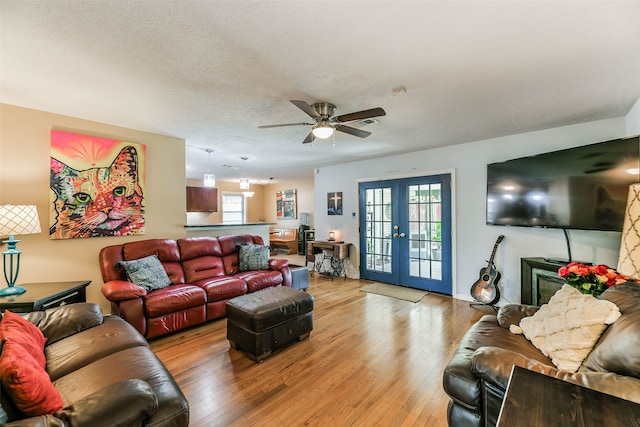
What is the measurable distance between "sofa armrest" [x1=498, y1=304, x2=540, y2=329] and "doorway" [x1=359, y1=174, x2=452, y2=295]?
2339 millimetres

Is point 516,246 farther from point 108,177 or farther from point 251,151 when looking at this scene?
point 108,177

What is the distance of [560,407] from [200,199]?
300 inches

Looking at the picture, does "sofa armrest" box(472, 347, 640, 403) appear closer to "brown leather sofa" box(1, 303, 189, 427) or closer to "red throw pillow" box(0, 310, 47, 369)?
"brown leather sofa" box(1, 303, 189, 427)

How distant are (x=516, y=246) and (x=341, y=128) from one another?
3092 millimetres

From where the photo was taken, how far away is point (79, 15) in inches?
58.9

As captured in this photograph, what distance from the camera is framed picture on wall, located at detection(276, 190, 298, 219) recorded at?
375 inches

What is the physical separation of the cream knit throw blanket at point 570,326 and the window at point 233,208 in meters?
8.66

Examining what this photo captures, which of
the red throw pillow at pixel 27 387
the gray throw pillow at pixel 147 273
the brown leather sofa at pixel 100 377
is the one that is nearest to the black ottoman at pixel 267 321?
the brown leather sofa at pixel 100 377

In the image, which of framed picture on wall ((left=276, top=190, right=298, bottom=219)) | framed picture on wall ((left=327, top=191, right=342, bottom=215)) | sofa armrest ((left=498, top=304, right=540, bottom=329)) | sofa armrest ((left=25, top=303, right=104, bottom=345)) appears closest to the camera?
sofa armrest ((left=25, top=303, right=104, bottom=345))

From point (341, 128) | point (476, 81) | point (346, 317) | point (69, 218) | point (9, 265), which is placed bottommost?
point (346, 317)

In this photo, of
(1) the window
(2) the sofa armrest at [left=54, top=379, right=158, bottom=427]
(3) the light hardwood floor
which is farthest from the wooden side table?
(1) the window

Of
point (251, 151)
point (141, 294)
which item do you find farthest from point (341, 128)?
point (141, 294)

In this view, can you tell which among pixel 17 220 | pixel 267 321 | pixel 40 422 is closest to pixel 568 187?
pixel 267 321

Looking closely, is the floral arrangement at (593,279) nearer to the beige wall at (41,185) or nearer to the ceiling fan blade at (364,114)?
the ceiling fan blade at (364,114)
